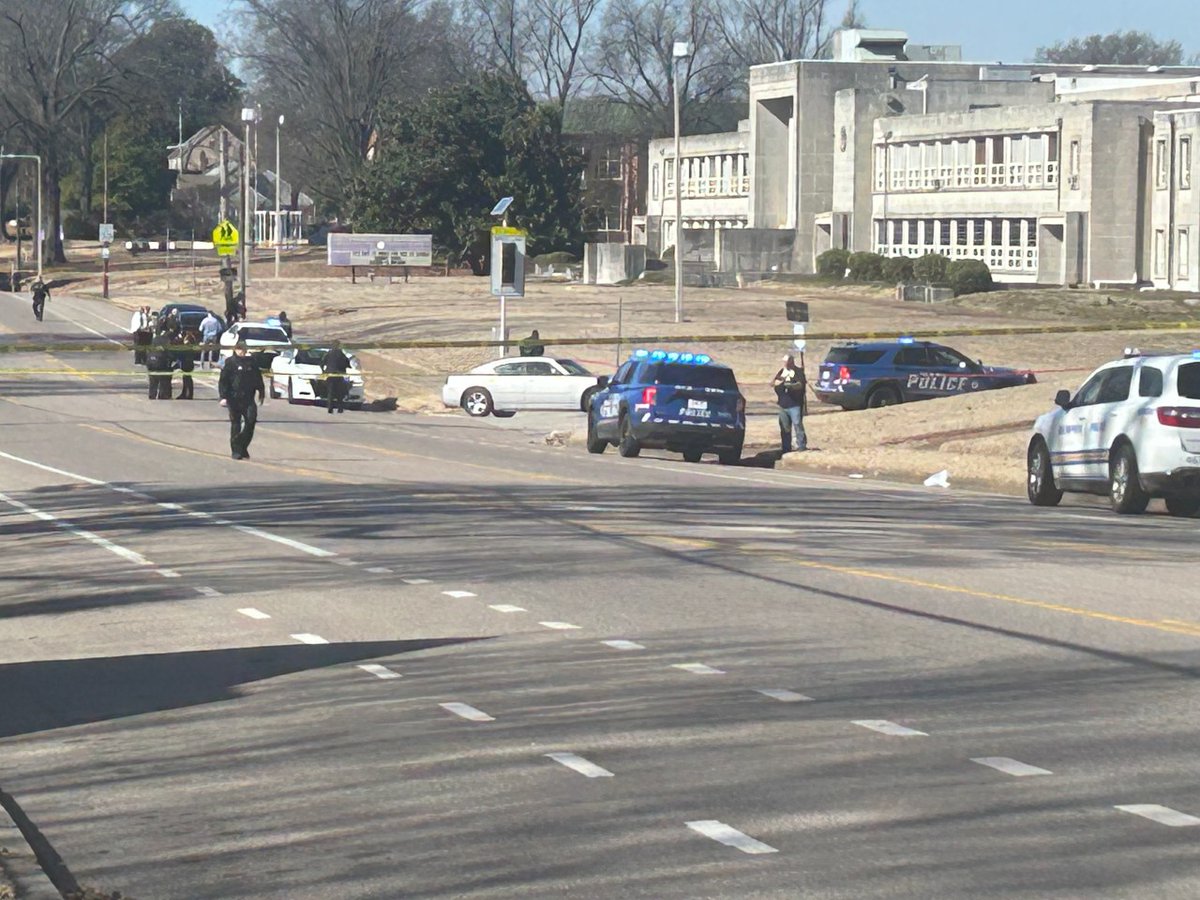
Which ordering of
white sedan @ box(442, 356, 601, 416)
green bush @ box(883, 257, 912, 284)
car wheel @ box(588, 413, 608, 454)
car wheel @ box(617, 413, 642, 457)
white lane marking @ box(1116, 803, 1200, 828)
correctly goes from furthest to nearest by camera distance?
1. green bush @ box(883, 257, 912, 284)
2. white sedan @ box(442, 356, 601, 416)
3. car wheel @ box(588, 413, 608, 454)
4. car wheel @ box(617, 413, 642, 457)
5. white lane marking @ box(1116, 803, 1200, 828)

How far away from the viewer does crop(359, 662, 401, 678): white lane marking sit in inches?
405

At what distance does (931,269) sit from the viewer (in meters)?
77.1

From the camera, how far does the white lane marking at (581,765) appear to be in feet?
25.6

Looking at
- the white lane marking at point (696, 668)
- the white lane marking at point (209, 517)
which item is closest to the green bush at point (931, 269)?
the white lane marking at point (209, 517)

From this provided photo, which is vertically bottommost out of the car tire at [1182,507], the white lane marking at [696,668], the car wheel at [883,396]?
the car tire at [1182,507]

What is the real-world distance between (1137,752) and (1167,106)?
72118 mm

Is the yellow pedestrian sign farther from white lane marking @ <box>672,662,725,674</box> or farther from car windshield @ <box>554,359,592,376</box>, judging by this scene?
white lane marking @ <box>672,662,725,674</box>

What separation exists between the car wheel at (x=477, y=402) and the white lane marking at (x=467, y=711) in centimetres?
3279

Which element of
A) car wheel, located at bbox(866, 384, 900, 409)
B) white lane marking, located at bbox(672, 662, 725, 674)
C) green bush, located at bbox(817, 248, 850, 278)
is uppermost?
green bush, located at bbox(817, 248, 850, 278)

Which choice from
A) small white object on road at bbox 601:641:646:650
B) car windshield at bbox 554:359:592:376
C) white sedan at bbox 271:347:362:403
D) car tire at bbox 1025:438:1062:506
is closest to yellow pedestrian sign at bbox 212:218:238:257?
white sedan at bbox 271:347:362:403

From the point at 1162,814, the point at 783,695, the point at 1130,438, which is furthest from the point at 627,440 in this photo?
the point at 1162,814

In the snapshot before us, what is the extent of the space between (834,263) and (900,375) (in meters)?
48.1

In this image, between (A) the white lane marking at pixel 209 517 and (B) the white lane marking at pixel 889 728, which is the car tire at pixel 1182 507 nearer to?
(A) the white lane marking at pixel 209 517

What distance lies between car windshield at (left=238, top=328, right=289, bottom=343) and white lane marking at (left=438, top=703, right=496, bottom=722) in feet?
132
